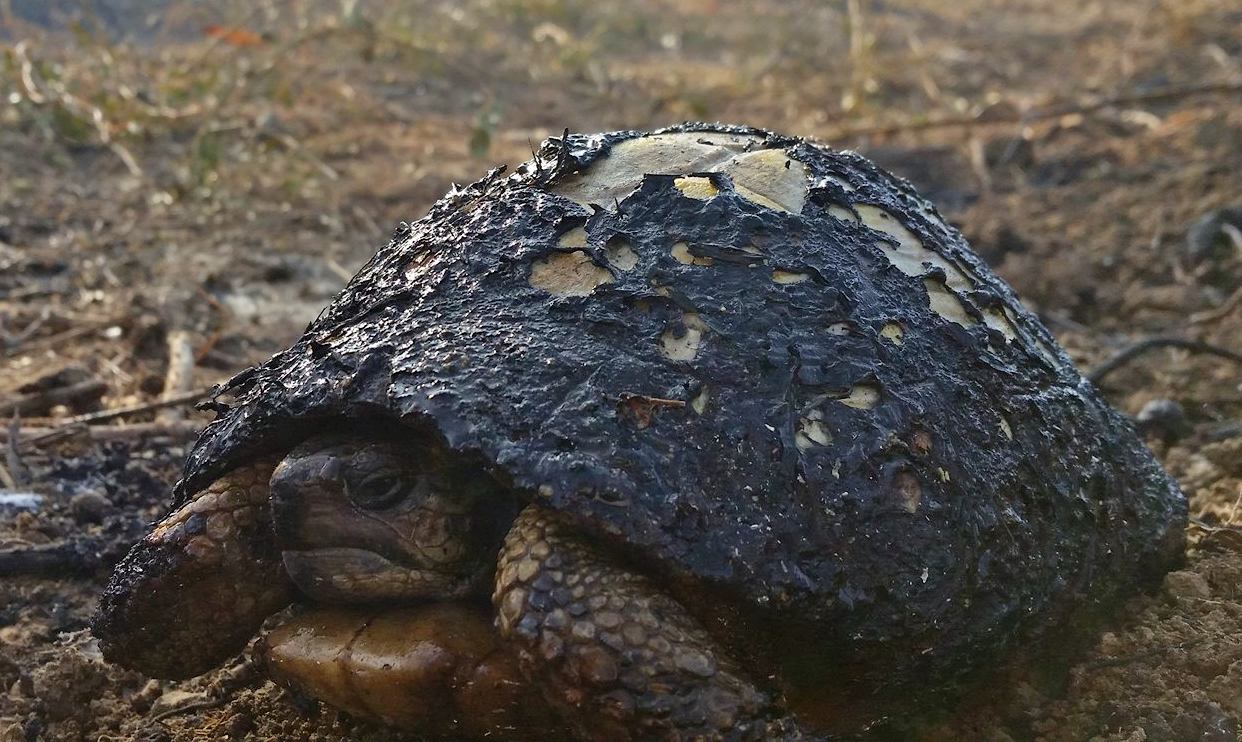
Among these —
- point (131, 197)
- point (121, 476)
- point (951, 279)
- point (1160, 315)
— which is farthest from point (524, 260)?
point (131, 197)

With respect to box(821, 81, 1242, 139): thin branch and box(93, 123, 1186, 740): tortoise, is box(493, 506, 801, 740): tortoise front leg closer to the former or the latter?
box(93, 123, 1186, 740): tortoise

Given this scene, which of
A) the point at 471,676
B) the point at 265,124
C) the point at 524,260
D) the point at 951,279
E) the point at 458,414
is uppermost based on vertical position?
the point at 265,124

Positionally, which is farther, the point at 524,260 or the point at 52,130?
the point at 52,130

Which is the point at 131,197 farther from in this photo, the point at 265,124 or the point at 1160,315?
the point at 1160,315

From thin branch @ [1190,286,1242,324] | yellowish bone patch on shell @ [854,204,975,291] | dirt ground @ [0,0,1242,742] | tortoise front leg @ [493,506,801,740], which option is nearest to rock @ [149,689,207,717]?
dirt ground @ [0,0,1242,742]

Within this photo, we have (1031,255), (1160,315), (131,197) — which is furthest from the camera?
(131,197)

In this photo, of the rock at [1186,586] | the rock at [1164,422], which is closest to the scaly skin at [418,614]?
the rock at [1186,586]
